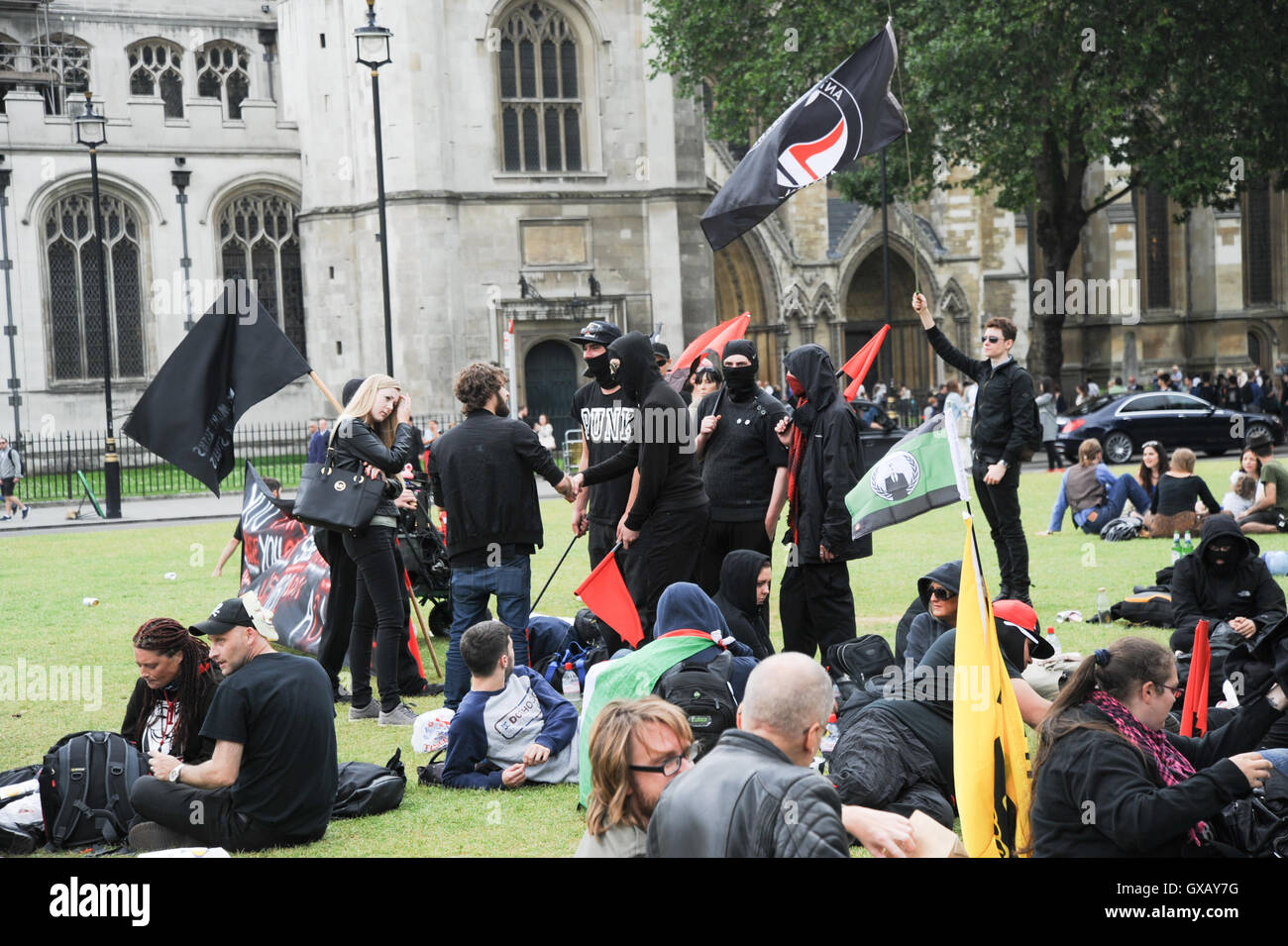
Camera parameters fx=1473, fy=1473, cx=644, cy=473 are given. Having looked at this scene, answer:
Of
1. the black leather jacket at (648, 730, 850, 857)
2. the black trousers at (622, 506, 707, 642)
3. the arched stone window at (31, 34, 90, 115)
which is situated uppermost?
the arched stone window at (31, 34, 90, 115)

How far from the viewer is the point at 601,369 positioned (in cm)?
867

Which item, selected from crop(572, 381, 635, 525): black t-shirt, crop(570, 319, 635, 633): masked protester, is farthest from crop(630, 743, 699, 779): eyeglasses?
crop(572, 381, 635, 525): black t-shirt

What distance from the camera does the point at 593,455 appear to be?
905cm

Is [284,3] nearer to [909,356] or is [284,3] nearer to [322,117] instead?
[322,117]

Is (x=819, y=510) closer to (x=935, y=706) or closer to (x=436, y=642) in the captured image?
(x=935, y=706)

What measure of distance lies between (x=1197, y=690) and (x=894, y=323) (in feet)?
134

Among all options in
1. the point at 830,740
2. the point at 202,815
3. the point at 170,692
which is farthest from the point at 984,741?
the point at 170,692

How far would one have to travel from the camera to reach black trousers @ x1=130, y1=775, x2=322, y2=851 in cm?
596

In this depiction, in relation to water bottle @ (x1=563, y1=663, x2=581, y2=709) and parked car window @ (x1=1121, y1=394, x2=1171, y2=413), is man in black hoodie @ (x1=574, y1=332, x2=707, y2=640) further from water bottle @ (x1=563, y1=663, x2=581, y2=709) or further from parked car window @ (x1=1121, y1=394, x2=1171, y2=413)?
parked car window @ (x1=1121, y1=394, x2=1171, y2=413)

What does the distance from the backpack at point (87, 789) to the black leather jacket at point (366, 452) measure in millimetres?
2385

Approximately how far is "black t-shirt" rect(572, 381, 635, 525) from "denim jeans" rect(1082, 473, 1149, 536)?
888cm

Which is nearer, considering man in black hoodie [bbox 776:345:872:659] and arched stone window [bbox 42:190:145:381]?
man in black hoodie [bbox 776:345:872:659]
